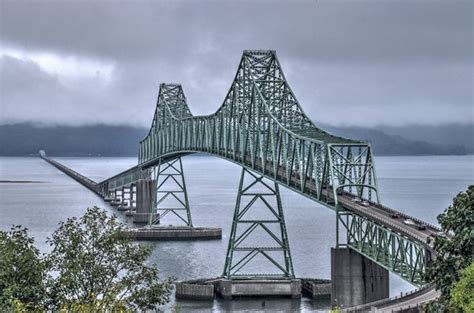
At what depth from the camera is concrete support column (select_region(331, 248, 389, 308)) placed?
6225cm

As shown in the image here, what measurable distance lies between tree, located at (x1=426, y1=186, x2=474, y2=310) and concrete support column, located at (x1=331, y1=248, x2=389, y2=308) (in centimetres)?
2174

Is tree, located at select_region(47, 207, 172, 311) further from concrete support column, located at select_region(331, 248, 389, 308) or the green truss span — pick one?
concrete support column, located at select_region(331, 248, 389, 308)

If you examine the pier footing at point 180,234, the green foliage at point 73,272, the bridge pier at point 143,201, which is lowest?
the pier footing at point 180,234

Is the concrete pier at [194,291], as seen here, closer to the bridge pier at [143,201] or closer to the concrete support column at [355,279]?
the concrete support column at [355,279]

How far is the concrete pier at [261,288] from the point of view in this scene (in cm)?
8038

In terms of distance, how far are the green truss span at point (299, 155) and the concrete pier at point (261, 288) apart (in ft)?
24.8

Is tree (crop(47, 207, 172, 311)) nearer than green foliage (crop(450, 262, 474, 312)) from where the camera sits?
No

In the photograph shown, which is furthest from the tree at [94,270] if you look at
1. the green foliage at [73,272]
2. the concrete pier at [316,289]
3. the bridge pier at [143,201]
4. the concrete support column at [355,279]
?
the bridge pier at [143,201]

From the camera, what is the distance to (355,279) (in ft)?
206

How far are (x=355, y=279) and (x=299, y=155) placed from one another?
1744cm

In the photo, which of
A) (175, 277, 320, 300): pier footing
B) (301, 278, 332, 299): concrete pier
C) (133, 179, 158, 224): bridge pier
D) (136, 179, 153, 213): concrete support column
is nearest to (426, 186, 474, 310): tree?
(301, 278, 332, 299): concrete pier

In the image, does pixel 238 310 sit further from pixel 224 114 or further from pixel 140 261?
pixel 224 114

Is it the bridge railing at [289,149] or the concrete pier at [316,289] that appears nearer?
the bridge railing at [289,149]

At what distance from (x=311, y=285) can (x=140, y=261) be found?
129 feet
